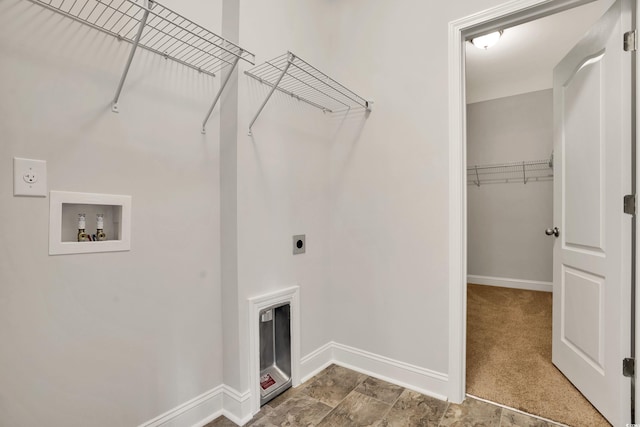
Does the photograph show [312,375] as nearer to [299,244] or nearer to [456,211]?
[299,244]

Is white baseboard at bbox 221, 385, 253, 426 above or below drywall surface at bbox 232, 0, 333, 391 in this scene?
below

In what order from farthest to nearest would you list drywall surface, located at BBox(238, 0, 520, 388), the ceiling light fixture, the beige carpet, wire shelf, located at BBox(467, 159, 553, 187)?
1. wire shelf, located at BBox(467, 159, 553, 187)
2. the ceiling light fixture
3. drywall surface, located at BBox(238, 0, 520, 388)
4. the beige carpet

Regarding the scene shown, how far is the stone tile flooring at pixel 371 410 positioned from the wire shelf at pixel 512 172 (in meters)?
3.27

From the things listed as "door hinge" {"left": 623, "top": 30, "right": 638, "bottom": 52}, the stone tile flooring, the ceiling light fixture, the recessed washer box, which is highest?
the ceiling light fixture

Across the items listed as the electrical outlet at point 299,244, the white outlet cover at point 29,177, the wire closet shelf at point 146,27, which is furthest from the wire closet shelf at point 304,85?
the white outlet cover at point 29,177

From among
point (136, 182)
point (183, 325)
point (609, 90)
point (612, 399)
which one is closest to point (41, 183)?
point (136, 182)

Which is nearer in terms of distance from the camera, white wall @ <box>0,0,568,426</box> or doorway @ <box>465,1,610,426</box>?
white wall @ <box>0,0,568,426</box>

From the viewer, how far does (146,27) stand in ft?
4.44

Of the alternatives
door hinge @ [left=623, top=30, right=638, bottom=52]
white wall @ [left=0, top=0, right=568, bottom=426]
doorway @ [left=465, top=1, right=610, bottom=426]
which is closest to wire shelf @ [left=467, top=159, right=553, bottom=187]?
doorway @ [left=465, top=1, right=610, bottom=426]

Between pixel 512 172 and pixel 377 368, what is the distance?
3.38 metres

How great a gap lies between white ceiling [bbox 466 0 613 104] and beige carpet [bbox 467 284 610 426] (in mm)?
2679

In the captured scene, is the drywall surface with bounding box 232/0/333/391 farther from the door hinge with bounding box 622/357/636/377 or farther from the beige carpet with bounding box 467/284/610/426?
the door hinge with bounding box 622/357/636/377

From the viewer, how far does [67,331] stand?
116cm

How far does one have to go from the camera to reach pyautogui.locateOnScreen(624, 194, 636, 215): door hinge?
140cm
